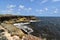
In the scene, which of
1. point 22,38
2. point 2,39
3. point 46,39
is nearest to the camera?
point 2,39

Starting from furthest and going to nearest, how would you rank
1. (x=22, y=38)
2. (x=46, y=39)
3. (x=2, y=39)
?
(x=46, y=39) → (x=22, y=38) → (x=2, y=39)

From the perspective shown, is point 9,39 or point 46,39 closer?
point 9,39

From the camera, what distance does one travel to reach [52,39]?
99.9 ft

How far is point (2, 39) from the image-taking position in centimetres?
2153

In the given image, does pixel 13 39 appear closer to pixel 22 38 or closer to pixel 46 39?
pixel 22 38

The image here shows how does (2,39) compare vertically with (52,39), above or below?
above

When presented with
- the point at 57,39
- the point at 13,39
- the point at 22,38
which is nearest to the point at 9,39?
the point at 13,39

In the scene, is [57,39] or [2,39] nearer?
[2,39]

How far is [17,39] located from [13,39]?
0.76 meters

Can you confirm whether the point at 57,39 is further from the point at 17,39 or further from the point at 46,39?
the point at 17,39

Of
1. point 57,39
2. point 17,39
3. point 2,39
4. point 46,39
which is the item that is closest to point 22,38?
point 17,39

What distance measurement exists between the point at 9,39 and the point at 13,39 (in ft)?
1.94

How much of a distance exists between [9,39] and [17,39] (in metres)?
1.27

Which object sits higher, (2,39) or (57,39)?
(2,39)
